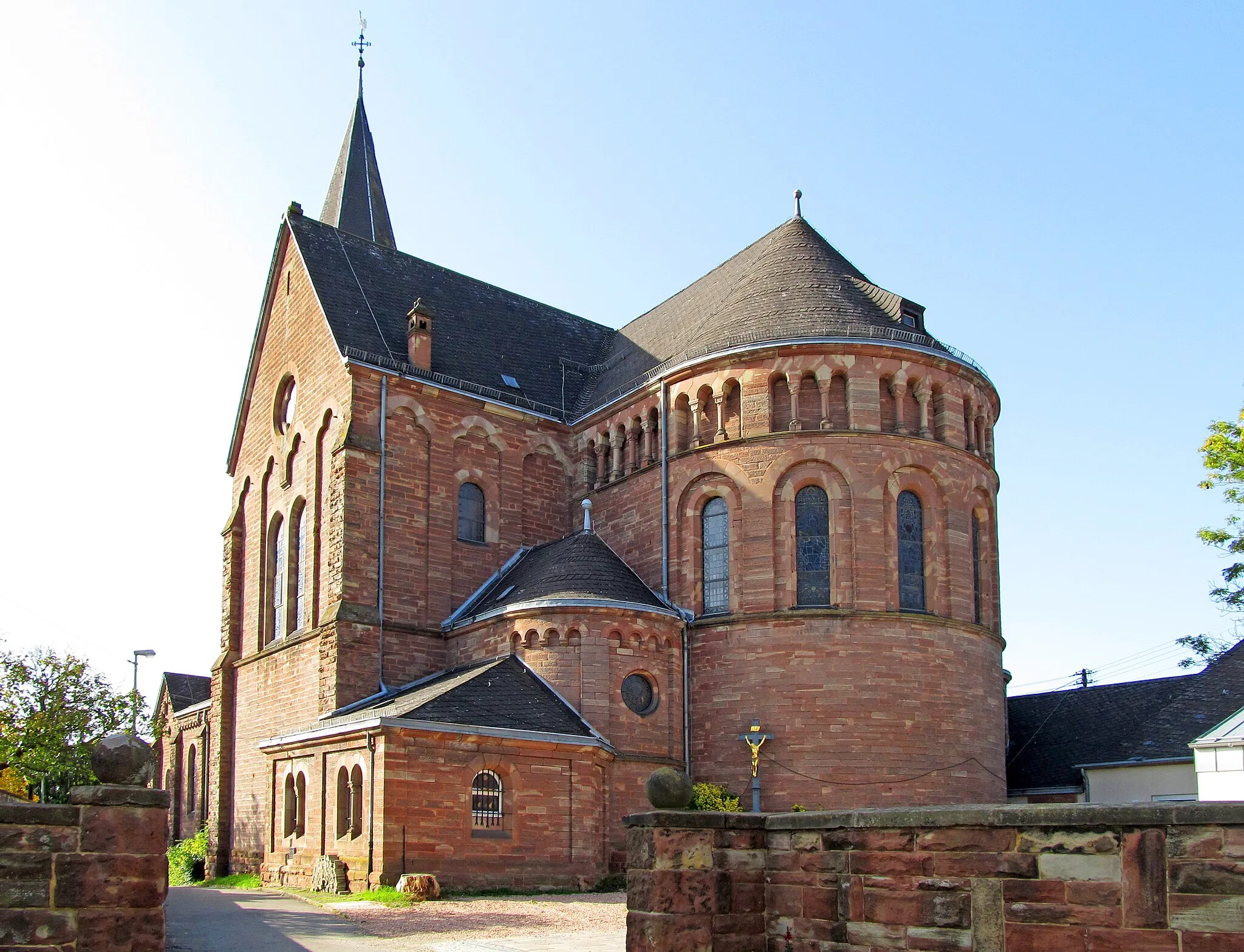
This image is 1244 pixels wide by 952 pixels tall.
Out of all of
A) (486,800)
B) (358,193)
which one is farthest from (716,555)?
(358,193)

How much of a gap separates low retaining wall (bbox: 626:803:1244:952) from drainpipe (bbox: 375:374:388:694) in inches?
736

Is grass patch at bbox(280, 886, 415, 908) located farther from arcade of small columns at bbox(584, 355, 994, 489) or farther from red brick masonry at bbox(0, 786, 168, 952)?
arcade of small columns at bbox(584, 355, 994, 489)

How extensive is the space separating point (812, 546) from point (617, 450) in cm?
648

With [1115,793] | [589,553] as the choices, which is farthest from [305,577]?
[1115,793]

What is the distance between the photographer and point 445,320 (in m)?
36.0

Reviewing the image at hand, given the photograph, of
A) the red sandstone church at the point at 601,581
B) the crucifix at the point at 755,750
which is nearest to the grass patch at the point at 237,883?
the red sandstone church at the point at 601,581

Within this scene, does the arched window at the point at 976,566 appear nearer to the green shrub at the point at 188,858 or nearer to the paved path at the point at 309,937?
the paved path at the point at 309,937

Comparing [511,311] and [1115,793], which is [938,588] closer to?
[1115,793]

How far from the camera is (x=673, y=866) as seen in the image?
10.9m

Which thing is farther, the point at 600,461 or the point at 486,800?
the point at 600,461

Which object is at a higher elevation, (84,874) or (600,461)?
(600,461)

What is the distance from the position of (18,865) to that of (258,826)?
881 inches

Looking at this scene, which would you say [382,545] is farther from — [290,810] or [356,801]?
[356,801]

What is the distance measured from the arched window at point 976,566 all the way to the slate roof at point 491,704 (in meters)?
9.59
